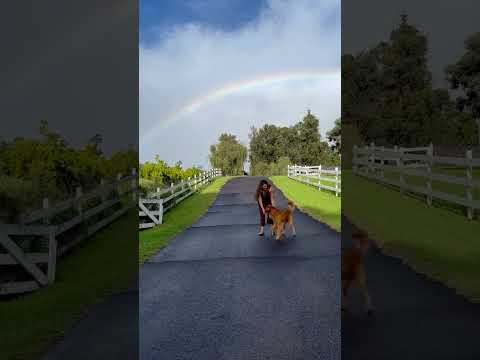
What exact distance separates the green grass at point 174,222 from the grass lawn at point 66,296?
368mm

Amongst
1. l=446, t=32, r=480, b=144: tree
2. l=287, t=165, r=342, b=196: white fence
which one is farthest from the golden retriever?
l=446, t=32, r=480, b=144: tree

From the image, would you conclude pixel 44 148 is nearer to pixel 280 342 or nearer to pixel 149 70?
pixel 149 70

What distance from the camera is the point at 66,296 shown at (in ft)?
21.8

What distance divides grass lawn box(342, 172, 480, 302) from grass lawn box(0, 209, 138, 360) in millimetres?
3867

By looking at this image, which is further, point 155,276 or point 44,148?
point 44,148

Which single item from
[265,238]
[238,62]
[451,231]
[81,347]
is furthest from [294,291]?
[238,62]

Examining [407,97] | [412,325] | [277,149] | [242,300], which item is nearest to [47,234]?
[242,300]

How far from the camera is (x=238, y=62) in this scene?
888 inches

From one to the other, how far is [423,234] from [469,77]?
23.6 m

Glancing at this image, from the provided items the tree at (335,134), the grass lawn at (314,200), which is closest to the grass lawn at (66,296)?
the grass lawn at (314,200)

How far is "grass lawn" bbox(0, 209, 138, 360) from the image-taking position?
5.00 metres

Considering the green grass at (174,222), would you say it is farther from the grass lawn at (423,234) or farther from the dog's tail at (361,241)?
the dog's tail at (361,241)

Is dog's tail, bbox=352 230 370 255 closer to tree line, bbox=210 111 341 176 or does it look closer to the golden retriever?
the golden retriever

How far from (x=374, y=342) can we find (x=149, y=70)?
14206 mm
